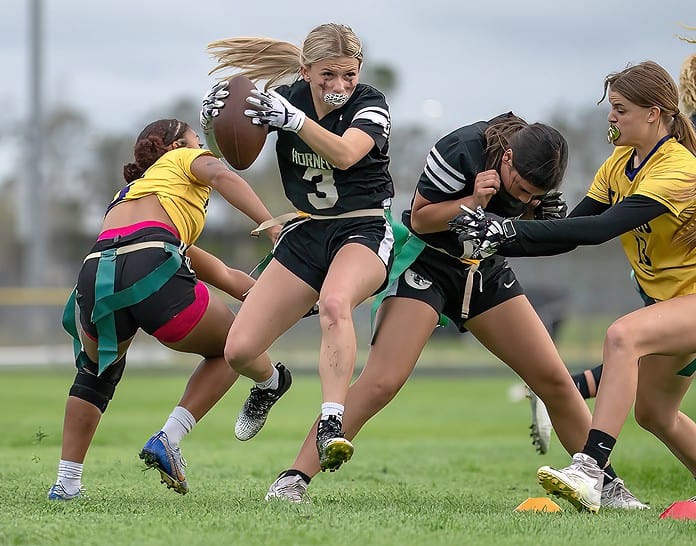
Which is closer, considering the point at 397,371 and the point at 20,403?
the point at 397,371

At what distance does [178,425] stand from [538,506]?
178 cm

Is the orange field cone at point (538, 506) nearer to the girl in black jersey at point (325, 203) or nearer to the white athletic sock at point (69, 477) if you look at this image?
the girl in black jersey at point (325, 203)

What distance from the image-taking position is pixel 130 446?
32.3 ft

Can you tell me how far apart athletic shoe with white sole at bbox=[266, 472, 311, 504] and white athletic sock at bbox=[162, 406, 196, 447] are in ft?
1.70

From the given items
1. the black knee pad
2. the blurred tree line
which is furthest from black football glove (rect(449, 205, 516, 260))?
the blurred tree line

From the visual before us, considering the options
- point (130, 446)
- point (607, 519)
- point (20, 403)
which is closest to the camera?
point (607, 519)

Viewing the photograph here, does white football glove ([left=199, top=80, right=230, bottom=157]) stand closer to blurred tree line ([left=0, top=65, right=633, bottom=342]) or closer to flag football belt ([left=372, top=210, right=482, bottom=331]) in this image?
flag football belt ([left=372, top=210, right=482, bottom=331])

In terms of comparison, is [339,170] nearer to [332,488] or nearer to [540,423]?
[332,488]

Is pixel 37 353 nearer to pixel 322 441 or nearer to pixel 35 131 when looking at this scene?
pixel 35 131

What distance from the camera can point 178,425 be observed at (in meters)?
5.56

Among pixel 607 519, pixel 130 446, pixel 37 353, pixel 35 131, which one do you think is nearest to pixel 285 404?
pixel 130 446

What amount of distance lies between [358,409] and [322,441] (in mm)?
582

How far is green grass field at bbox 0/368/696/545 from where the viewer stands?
4.33 m

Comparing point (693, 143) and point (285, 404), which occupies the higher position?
point (693, 143)
